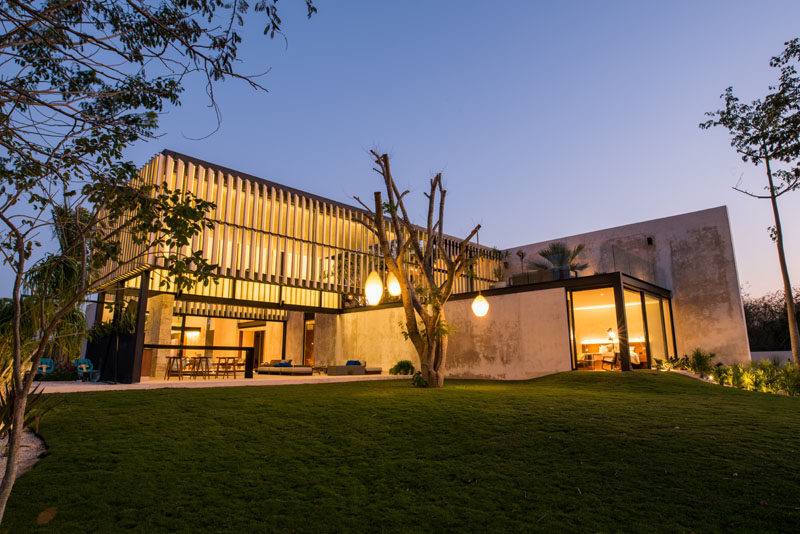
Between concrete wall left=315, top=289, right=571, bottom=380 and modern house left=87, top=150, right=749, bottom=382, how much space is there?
0.11 ft

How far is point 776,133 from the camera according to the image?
13.2 metres

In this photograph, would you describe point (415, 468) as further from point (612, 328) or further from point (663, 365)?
point (612, 328)

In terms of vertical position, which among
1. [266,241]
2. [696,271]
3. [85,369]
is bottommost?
[85,369]

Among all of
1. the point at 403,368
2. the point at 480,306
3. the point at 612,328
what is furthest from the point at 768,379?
the point at 403,368

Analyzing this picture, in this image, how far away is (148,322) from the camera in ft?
45.1

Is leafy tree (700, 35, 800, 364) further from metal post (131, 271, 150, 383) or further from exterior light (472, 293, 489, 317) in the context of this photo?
metal post (131, 271, 150, 383)

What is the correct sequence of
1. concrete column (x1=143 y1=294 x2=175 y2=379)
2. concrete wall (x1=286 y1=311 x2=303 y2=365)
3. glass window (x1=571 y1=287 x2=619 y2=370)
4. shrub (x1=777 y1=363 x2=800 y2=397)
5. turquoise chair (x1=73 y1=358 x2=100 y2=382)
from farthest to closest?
1. concrete wall (x1=286 y1=311 x2=303 y2=365)
2. glass window (x1=571 y1=287 x2=619 y2=370)
3. concrete column (x1=143 y1=294 x2=175 y2=379)
4. turquoise chair (x1=73 y1=358 x2=100 y2=382)
5. shrub (x1=777 y1=363 x2=800 y2=397)

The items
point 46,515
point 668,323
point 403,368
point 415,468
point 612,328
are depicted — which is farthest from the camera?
point 612,328

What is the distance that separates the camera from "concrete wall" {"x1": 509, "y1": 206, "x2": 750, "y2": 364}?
46.0 ft

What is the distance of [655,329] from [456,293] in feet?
23.3

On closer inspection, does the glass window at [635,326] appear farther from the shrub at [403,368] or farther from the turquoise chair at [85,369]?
the turquoise chair at [85,369]

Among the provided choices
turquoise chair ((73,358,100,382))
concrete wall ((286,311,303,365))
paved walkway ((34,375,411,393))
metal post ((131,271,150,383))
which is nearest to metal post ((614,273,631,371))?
paved walkway ((34,375,411,393))

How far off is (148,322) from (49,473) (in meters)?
11.0

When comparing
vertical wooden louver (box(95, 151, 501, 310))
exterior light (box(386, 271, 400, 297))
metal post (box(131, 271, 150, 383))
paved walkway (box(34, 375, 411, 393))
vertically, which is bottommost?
paved walkway (box(34, 375, 411, 393))
